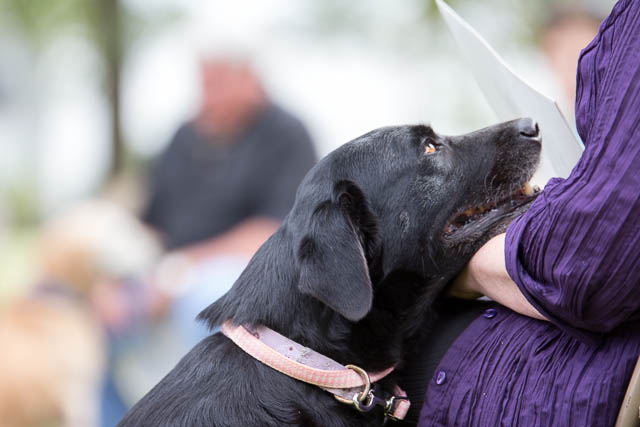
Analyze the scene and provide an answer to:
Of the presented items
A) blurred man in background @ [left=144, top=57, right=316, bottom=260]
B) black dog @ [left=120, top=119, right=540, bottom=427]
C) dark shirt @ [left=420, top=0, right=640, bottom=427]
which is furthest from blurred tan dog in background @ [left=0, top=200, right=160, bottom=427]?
dark shirt @ [left=420, top=0, right=640, bottom=427]

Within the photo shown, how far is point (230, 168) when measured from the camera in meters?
5.16

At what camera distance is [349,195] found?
2.36 metres

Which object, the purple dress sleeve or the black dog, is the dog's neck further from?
the purple dress sleeve

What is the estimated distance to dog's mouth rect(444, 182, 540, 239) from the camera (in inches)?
92.4

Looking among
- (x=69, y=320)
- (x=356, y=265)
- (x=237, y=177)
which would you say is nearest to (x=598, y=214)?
(x=356, y=265)

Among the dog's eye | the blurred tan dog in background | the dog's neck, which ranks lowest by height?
the blurred tan dog in background

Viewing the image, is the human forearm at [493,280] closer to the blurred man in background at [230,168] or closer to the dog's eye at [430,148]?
the dog's eye at [430,148]

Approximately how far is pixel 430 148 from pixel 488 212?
0.30 meters

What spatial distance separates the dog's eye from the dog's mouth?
242 millimetres

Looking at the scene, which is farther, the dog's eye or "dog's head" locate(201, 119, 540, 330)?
the dog's eye

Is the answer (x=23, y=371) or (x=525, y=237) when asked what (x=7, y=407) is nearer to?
(x=23, y=371)

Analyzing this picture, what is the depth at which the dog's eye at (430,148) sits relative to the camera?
8.25 ft

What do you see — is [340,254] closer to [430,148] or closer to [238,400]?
[238,400]

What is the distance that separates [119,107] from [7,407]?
29.4 ft
